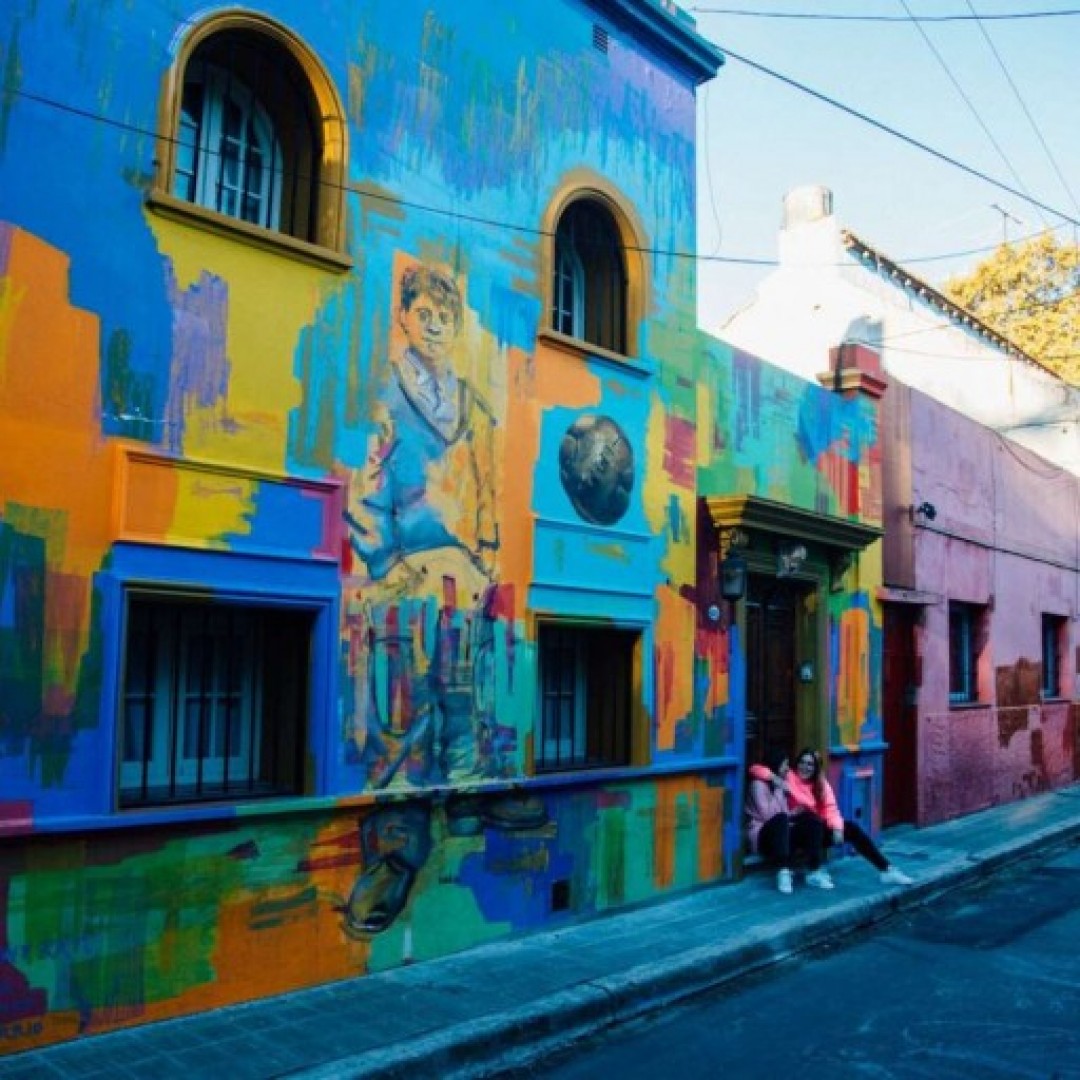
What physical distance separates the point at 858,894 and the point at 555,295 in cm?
544

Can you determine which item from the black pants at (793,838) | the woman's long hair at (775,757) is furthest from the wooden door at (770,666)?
the black pants at (793,838)

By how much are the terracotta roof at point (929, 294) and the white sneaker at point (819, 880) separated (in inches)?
465

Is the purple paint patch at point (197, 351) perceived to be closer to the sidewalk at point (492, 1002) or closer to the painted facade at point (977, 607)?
the sidewalk at point (492, 1002)

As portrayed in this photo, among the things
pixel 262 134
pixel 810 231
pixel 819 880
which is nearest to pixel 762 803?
pixel 819 880

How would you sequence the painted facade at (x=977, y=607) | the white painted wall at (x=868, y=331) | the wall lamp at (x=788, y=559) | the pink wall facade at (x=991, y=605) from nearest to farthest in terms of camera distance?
1. the wall lamp at (x=788, y=559)
2. the painted facade at (x=977, y=607)
3. the pink wall facade at (x=991, y=605)
4. the white painted wall at (x=868, y=331)

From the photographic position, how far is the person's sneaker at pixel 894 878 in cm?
973

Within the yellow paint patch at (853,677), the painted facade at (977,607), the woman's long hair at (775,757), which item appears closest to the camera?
the woman's long hair at (775,757)

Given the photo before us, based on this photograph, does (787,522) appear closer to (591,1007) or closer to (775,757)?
(775,757)

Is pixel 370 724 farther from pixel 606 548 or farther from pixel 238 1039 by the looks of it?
pixel 606 548

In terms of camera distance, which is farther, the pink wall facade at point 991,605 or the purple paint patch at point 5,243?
the pink wall facade at point 991,605

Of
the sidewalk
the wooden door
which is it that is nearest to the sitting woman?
the sidewalk

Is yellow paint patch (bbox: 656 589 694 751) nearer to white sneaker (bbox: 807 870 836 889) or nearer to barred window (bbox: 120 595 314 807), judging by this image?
white sneaker (bbox: 807 870 836 889)

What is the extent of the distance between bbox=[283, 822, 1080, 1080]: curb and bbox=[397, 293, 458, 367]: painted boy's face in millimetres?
3878

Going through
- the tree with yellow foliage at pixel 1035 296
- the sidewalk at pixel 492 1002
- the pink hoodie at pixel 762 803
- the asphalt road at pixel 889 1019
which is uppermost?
the tree with yellow foliage at pixel 1035 296
